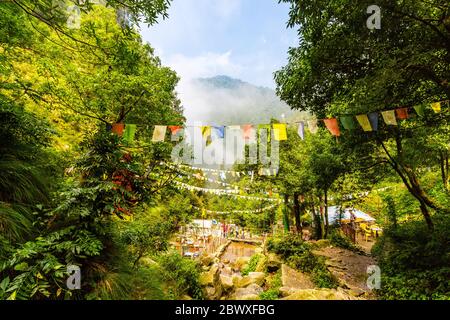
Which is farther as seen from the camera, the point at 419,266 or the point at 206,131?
the point at 206,131

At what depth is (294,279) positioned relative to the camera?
8336 mm

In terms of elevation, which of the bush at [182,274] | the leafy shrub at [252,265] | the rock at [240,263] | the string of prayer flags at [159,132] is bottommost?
the rock at [240,263]

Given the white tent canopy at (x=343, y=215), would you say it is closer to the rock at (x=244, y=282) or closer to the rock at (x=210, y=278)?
the rock at (x=244, y=282)

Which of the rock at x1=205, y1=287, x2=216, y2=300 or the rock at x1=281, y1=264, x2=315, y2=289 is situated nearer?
the rock at x1=205, y1=287, x2=216, y2=300

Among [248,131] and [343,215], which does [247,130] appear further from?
[343,215]

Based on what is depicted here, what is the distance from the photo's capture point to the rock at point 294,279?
7.83m

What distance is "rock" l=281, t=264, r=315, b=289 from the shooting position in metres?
7.83

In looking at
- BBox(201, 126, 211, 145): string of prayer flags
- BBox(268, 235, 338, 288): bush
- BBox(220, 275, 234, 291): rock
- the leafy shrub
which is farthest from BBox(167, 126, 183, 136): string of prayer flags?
the leafy shrub

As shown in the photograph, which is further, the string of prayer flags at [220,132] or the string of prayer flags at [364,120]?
the string of prayer flags at [220,132]

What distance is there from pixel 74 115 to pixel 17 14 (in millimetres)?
2078

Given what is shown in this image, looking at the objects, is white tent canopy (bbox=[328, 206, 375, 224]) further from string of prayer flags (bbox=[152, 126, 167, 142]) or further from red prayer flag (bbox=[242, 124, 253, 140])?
string of prayer flags (bbox=[152, 126, 167, 142])

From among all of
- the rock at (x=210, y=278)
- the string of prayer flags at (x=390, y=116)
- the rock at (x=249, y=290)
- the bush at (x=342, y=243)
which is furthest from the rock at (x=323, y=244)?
the string of prayer flags at (x=390, y=116)

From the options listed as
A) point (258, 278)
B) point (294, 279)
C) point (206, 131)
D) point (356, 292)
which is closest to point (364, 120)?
point (206, 131)
